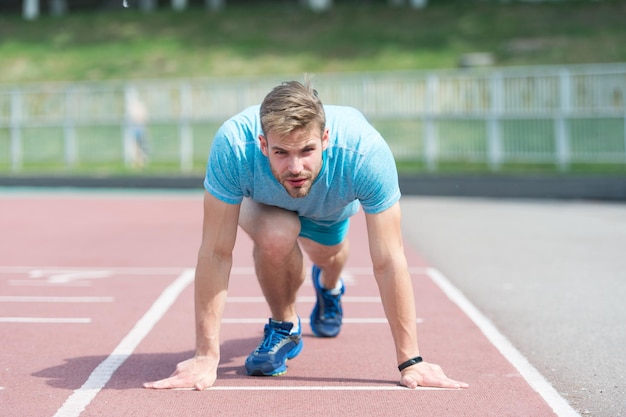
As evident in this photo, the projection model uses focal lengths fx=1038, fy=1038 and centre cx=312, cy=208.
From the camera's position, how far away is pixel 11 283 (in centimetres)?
946

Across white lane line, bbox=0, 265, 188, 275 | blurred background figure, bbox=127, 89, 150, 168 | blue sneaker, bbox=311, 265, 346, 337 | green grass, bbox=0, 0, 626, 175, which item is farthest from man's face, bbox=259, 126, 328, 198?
blurred background figure, bbox=127, 89, 150, 168

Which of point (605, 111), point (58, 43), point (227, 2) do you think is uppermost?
point (227, 2)

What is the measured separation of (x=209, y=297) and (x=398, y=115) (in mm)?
19349

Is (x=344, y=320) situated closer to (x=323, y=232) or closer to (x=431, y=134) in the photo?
(x=323, y=232)

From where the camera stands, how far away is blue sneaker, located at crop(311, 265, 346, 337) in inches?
265

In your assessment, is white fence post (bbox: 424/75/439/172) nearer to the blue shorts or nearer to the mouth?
the blue shorts

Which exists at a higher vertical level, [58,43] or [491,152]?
[58,43]

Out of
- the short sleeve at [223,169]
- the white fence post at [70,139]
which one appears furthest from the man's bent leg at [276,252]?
the white fence post at [70,139]

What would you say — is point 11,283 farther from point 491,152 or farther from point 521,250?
point 491,152

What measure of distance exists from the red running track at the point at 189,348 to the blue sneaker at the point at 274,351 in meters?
0.06

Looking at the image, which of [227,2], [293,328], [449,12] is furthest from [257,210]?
[227,2]

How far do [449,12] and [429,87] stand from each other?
767 inches

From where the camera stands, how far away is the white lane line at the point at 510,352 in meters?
5.02

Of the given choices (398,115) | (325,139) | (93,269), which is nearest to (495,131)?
(398,115)
